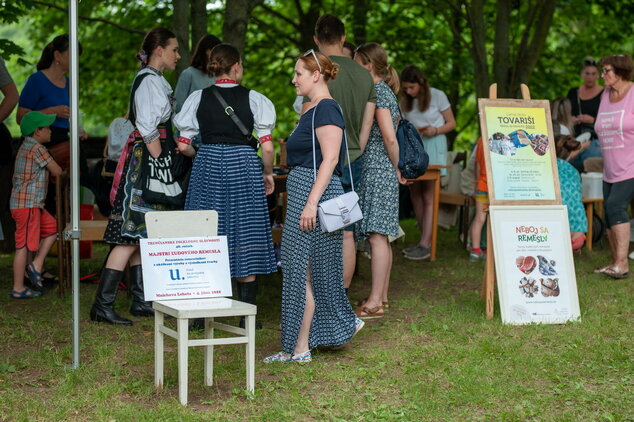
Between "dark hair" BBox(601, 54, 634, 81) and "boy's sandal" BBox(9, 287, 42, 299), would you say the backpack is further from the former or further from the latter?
"boy's sandal" BBox(9, 287, 42, 299)

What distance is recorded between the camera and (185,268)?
4707 millimetres

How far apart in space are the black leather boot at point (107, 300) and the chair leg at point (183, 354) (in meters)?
1.87

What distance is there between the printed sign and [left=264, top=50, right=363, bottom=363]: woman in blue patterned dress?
51 cm

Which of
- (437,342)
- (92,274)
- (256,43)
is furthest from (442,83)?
(437,342)

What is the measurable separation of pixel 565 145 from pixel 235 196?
4049 mm

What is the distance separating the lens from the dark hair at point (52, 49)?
740 centimetres

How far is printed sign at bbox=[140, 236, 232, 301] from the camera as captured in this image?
15.1ft

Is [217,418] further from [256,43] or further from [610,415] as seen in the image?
[256,43]

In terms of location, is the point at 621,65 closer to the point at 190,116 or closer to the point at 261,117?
the point at 261,117

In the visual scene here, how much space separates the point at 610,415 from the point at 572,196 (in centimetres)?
465

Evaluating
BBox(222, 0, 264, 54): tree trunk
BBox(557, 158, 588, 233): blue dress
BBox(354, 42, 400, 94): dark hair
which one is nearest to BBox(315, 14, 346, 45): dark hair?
BBox(354, 42, 400, 94): dark hair

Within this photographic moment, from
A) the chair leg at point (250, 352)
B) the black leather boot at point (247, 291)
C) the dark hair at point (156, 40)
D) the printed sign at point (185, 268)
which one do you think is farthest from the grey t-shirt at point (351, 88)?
the chair leg at point (250, 352)

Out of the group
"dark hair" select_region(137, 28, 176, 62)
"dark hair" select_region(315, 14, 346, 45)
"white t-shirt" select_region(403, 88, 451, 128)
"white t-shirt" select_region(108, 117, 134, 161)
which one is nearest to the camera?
"dark hair" select_region(137, 28, 176, 62)

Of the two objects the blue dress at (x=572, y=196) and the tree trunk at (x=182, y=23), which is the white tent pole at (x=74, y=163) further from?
the blue dress at (x=572, y=196)
